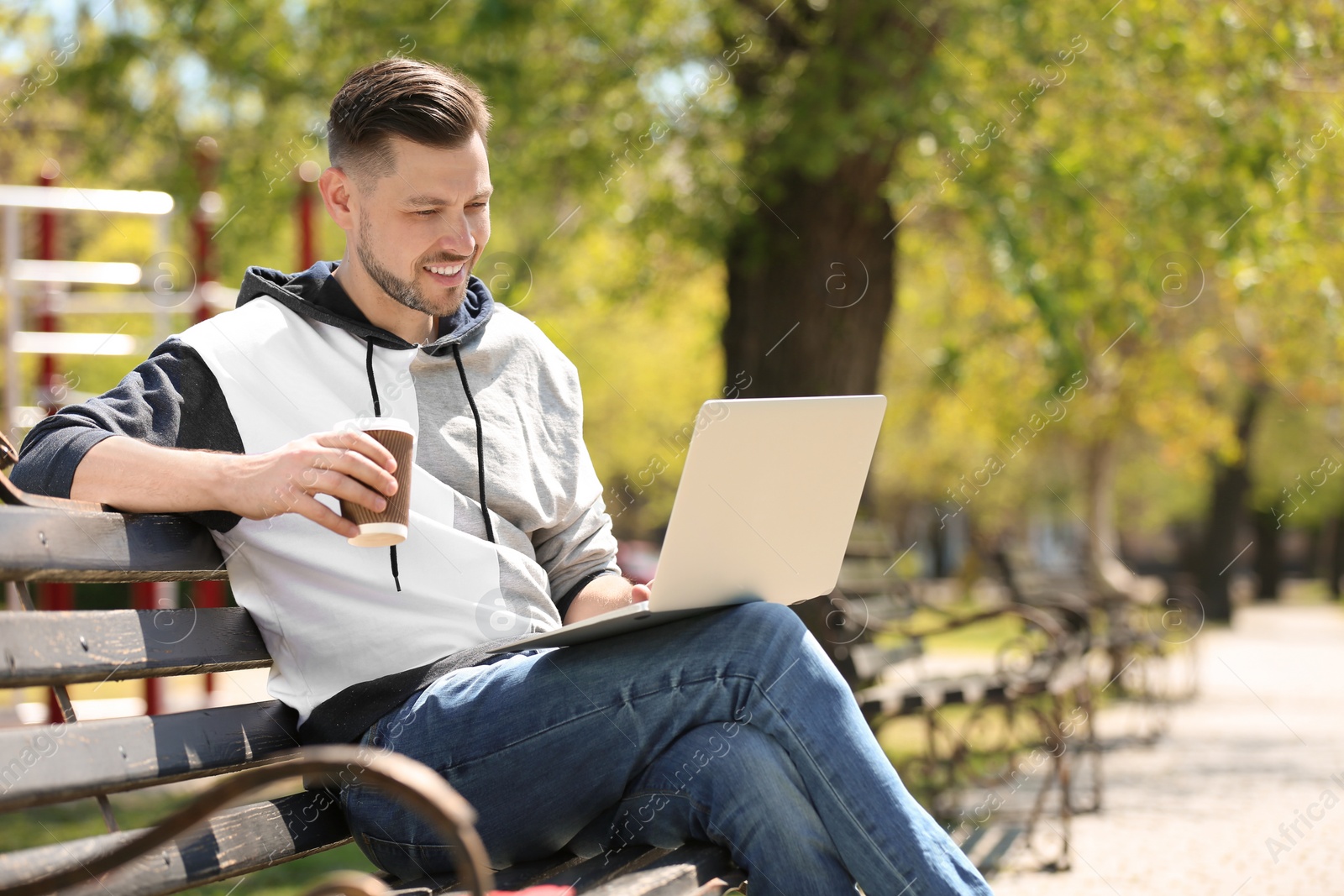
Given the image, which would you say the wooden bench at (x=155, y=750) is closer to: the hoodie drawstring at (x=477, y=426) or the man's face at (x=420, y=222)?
the hoodie drawstring at (x=477, y=426)

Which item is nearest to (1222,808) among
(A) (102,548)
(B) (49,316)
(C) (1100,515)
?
(A) (102,548)

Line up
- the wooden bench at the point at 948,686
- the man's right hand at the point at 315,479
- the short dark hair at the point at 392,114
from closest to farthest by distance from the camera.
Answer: the man's right hand at the point at 315,479
the short dark hair at the point at 392,114
the wooden bench at the point at 948,686

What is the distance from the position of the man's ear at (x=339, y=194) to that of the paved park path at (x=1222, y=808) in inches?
128

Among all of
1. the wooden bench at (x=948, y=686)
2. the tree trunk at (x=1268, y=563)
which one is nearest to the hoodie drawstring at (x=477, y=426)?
the wooden bench at (x=948, y=686)

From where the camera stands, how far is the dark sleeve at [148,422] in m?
2.07

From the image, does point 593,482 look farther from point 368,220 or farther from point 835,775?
point 835,775

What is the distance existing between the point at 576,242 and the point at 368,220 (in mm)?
6233

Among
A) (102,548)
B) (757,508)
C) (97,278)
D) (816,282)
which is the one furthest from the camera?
(97,278)

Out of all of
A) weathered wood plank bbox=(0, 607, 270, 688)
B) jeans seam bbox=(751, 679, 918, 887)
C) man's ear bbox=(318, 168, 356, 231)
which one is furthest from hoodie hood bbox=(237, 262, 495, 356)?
jeans seam bbox=(751, 679, 918, 887)

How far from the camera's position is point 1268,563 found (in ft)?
106

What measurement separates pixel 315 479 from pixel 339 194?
84cm

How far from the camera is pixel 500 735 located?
2.07 meters

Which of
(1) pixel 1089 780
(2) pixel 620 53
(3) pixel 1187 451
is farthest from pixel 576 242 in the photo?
(3) pixel 1187 451

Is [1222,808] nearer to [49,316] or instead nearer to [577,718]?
[577,718]
